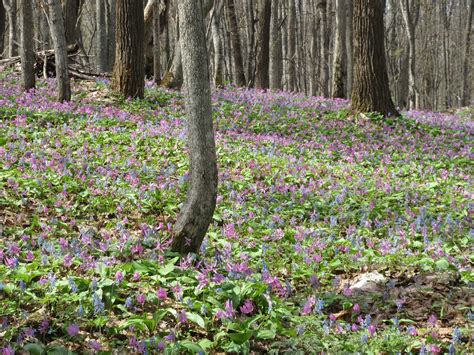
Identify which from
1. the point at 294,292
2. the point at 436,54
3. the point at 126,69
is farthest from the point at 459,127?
the point at 436,54

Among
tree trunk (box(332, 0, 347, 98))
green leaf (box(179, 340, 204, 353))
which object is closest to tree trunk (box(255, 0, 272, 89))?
tree trunk (box(332, 0, 347, 98))

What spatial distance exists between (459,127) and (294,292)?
1035 cm

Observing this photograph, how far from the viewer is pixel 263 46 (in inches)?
712

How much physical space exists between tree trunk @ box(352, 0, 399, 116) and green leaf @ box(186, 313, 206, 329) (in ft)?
31.4

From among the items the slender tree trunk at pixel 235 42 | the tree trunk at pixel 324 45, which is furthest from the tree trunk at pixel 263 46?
the tree trunk at pixel 324 45

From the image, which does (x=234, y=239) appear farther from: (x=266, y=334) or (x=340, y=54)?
(x=340, y=54)

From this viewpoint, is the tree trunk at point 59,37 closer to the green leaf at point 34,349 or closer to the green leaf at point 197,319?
the green leaf at point 197,319

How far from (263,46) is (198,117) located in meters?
14.0

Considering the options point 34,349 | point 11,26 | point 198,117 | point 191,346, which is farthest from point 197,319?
point 11,26

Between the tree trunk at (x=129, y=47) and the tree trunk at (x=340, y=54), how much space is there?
6.63 m

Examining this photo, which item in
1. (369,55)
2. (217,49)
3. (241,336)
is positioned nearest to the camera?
(241,336)

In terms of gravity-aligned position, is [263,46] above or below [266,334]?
above

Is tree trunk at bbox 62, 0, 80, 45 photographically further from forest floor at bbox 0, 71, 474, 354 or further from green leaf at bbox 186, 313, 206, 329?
green leaf at bbox 186, 313, 206, 329

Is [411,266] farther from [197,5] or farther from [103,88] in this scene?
[103,88]
